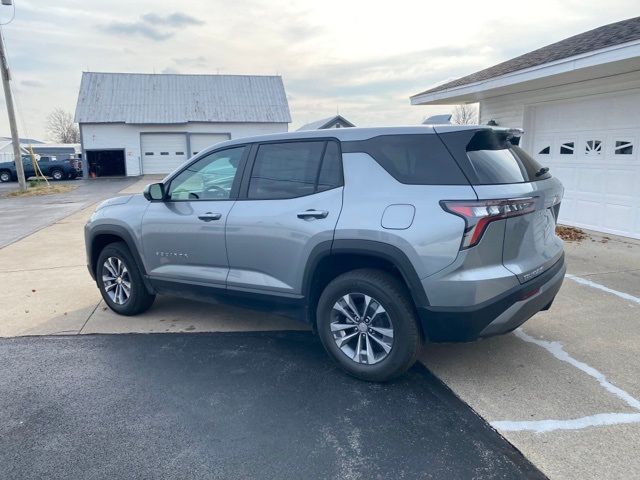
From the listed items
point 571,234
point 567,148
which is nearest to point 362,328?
point 571,234

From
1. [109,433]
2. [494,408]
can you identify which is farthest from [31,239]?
[494,408]

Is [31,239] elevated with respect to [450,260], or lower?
lower

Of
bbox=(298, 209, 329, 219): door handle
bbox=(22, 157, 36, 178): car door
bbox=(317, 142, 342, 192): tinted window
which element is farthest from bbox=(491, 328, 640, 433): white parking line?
bbox=(22, 157, 36, 178): car door

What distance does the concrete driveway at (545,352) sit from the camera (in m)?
2.79

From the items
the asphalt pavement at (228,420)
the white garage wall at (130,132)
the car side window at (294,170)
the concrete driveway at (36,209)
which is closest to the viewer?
the asphalt pavement at (228,420)

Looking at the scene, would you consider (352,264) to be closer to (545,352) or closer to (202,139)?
(545,352)

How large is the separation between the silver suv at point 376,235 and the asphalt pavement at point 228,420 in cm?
38

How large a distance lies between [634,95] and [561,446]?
7.45 m

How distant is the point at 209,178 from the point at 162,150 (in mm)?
30221

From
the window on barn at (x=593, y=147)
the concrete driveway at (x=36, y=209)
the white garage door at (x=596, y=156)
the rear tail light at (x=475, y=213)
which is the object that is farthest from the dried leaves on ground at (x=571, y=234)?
the concrete driveway at (x=36, y=209)

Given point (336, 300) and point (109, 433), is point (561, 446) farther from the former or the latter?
point (109, 433)

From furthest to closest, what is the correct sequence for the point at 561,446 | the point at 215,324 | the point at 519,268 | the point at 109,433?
the point at 215,324
the point at 519,268
the point at 109,433
the point at 561,446

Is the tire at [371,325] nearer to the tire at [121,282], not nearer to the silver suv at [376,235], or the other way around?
the silver suv at [376,235]

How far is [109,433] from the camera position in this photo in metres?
2.99
